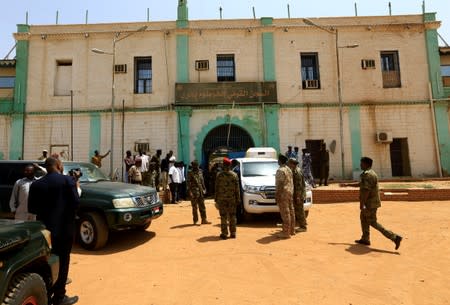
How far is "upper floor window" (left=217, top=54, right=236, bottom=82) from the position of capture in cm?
1666

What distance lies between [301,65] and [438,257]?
13.4 metres

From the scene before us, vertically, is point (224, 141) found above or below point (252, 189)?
above

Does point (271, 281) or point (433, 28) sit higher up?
point (433, 28)

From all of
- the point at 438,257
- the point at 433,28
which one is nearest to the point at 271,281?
the point at 438,257

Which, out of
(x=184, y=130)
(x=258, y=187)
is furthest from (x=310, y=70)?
(x=258, y=187)

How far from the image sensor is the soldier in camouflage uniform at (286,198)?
6660mm

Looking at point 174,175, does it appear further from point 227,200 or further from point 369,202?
point 369,202

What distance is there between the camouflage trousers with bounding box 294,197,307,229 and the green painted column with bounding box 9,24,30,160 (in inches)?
591

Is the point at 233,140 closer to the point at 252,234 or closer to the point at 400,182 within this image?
the point at 400,182

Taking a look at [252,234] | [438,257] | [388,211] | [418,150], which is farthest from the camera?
[418,150]

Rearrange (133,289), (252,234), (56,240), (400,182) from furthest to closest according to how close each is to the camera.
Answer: (400,182) → (252,234) → (133,289) → (56,240)

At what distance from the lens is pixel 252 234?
6.99 m

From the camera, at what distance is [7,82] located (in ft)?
57.8

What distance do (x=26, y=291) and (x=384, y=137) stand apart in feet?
56.0
